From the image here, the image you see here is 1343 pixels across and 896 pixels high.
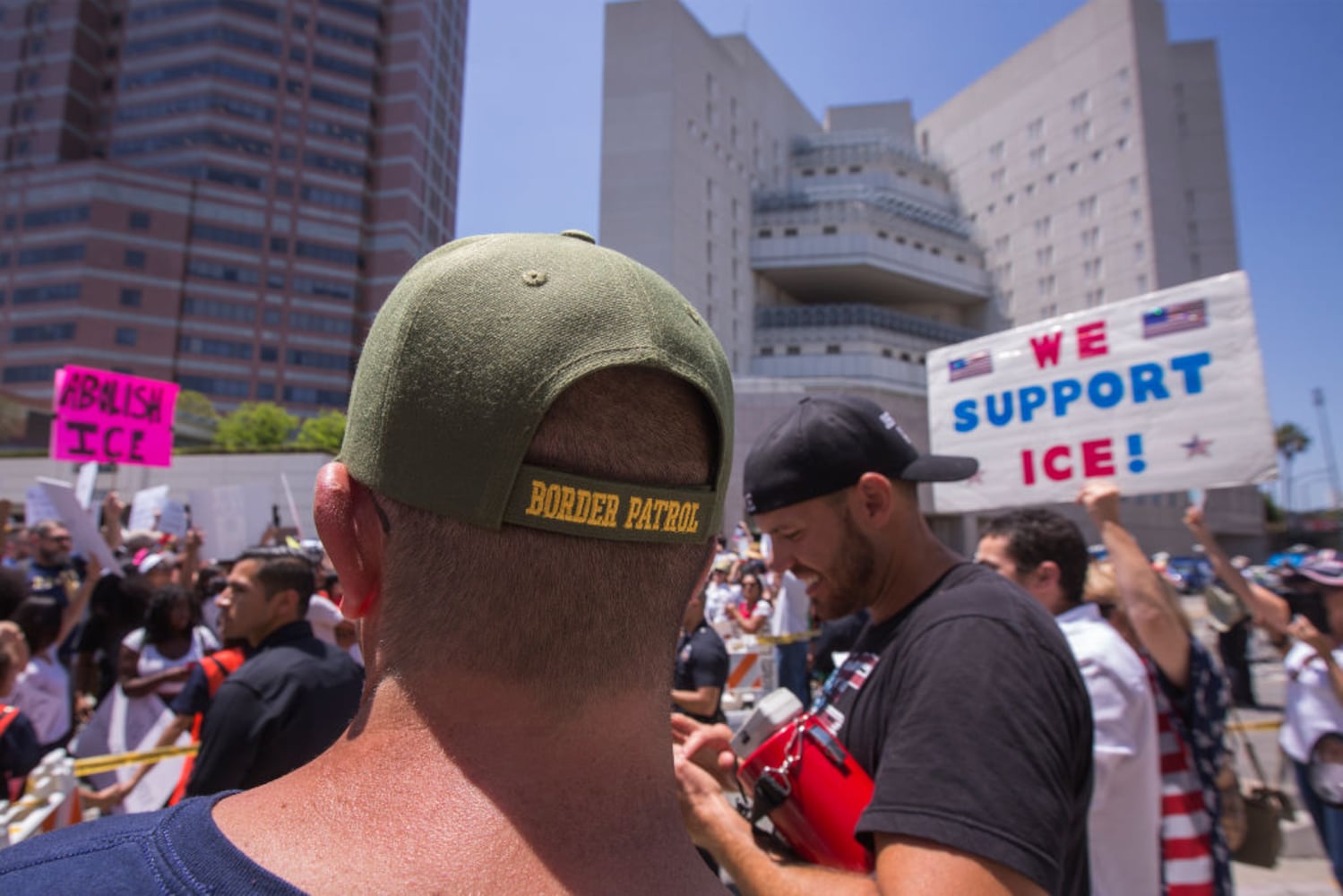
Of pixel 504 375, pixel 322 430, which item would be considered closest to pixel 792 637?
pixel 504 375

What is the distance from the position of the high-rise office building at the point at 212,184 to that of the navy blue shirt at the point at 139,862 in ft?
230

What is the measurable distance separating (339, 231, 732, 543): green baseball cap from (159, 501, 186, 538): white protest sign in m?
13.7

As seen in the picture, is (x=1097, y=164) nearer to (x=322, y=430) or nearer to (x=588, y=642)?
(x=322, y=430)

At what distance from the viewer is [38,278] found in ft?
211

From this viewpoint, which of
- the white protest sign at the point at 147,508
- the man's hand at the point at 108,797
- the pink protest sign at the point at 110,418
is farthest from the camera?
the white protest sign at the point at 147,508

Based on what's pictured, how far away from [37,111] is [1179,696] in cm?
9513

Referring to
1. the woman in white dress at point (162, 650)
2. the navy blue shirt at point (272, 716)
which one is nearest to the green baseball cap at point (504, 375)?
the navy blue shirt at point (272, 716)

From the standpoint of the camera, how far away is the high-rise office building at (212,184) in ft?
211

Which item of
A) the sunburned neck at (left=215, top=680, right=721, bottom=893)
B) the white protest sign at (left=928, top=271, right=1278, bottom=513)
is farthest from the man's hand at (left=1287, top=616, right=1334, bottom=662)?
the sunburned neck at (left=215, top=680, right=721, bottom=893)

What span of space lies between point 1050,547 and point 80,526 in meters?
7.98

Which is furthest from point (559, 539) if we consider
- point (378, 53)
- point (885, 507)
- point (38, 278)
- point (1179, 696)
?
point (378, 53)

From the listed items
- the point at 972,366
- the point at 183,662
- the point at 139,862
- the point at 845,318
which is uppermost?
the point at 845,318

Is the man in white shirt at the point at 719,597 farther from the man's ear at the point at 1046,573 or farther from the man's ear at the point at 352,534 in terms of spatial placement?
the man's ear at the point at 352,534

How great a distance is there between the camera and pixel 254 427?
57.3 m
